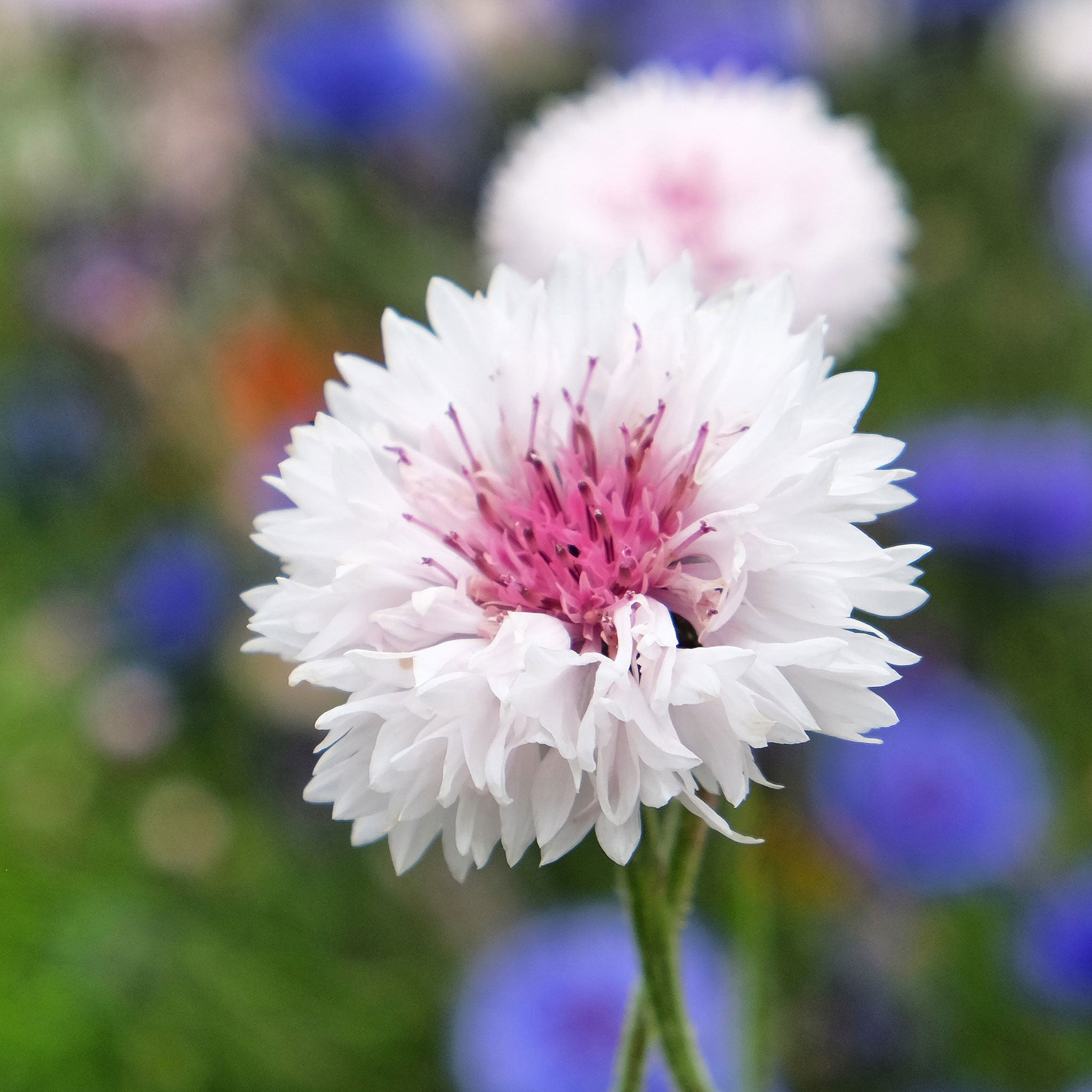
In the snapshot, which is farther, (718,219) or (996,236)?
(996,236)

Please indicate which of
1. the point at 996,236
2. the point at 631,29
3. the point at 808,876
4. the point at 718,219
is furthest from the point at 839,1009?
the point at 631,29

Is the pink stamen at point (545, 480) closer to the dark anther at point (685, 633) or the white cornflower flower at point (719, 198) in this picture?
the dark anther at point (685, 633)

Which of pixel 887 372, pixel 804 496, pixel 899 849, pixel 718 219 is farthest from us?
pixel 887 372

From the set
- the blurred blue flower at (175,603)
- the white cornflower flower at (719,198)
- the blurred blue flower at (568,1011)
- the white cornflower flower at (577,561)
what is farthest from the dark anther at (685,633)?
the blurred blue flower at (175,603)

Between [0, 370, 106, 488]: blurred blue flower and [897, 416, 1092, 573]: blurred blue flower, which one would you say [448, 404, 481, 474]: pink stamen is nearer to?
[897, 416, 1092, 573]: blurred blue flower

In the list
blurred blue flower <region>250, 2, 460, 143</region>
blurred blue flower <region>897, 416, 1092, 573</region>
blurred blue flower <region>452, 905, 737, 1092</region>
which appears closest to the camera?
blurred blue flower <region>452, 905, 737, 1092</region>

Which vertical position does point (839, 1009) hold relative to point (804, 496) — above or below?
below

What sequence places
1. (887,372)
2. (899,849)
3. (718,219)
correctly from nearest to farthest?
(718,219)
(899,849)
(887,372)

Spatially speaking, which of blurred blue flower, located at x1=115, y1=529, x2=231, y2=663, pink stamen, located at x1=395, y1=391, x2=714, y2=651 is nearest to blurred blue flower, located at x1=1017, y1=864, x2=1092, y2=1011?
pink stamen, located at x1=395, y1=391, x2=714, y2=651

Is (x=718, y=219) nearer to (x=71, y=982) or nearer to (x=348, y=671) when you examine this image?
(x=348, y=671)
